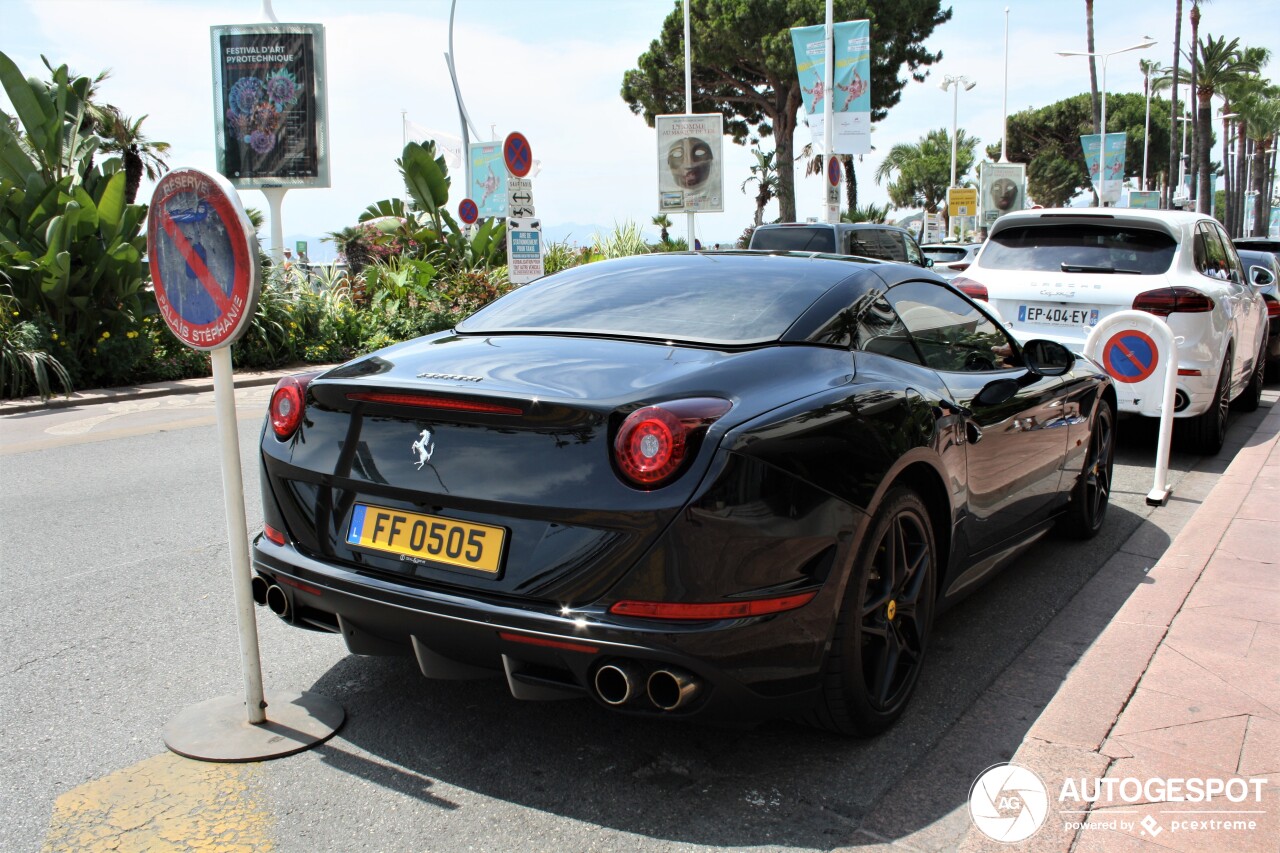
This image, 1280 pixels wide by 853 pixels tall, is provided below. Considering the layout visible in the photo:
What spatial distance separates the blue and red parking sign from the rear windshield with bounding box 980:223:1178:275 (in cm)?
122

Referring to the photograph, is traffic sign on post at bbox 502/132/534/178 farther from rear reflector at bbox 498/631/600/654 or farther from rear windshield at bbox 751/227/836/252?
rear reflector at bbox 498/631/600/654

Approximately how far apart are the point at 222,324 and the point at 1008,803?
2579 millimetres

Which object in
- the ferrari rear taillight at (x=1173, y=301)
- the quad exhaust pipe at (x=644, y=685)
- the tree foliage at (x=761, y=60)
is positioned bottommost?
the quad exhaust pipe at (x=644, y=685)

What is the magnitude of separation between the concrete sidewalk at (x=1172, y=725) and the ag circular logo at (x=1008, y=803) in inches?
0.9

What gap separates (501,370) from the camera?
3.19m

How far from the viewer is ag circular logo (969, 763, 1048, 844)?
2.71 m

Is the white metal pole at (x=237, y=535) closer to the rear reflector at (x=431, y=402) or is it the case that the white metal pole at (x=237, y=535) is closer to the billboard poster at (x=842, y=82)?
the rear reflector at (x=431, y=402)

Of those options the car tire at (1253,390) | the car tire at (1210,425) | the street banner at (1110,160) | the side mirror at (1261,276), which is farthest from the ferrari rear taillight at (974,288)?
the street banner at (1110,160)

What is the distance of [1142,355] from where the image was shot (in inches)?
279

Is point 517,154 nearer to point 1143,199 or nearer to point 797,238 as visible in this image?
point 797,238

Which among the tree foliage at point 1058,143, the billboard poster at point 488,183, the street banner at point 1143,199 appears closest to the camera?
the billboard poster at point 488,183

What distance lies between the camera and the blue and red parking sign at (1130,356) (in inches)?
277

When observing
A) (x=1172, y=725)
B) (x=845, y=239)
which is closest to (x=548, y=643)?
(x=1172, y=725)

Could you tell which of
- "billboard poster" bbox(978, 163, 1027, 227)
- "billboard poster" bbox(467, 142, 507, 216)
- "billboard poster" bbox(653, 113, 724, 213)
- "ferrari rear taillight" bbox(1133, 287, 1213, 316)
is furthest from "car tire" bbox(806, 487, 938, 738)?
"billboard poster" bbox(978, 163, 1027, 227)
